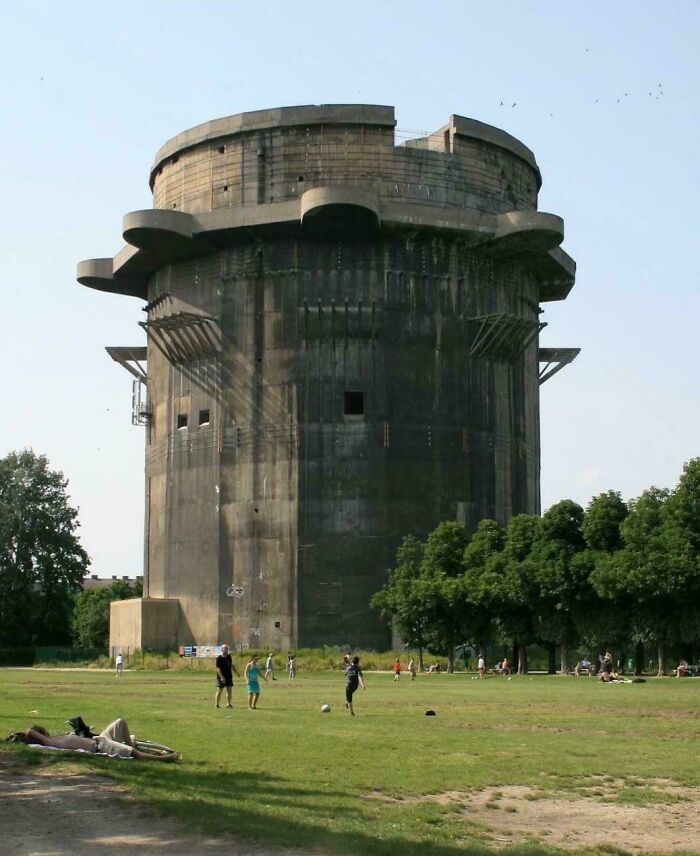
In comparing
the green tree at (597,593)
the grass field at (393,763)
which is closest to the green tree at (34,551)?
Result: the green tree at (597,593)

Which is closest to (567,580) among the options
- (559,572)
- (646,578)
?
(559,572)

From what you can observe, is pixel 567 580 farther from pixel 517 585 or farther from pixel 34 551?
pixel 34 551

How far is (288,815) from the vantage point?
1412cm

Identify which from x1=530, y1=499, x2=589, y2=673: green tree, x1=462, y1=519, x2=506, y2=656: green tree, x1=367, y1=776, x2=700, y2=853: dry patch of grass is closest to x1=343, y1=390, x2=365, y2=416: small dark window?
x1=462, y1=519, x2=506, y2=656: green tree

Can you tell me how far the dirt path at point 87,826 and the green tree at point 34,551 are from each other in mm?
82385

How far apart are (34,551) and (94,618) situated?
8771mm

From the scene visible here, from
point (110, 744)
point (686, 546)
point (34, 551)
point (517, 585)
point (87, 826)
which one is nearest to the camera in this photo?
point (87, 826)

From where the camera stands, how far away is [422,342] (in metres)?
74.3

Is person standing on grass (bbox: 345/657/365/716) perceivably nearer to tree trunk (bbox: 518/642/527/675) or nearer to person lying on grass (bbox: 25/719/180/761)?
person lying on grass (bbox: 25/719/180/761)

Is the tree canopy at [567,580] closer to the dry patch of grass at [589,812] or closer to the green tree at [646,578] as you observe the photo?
the green tree at [646,578]

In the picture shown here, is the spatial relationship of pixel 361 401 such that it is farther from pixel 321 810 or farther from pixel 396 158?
pixel 321 810

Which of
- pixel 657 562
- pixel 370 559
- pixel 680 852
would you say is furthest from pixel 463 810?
pixel 370 559

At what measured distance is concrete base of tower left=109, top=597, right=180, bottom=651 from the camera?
74375 mm

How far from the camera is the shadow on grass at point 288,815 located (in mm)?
12727
